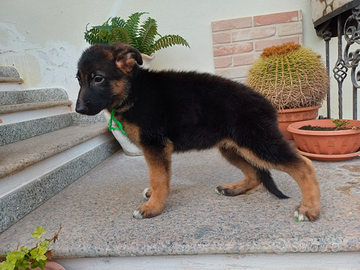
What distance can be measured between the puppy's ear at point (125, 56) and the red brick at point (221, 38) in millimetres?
2395

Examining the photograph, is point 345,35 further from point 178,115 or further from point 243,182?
point 178,115

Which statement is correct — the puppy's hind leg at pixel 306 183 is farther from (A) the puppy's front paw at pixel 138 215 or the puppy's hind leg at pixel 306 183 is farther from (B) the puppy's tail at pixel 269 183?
(A) the puppy's front paw at pixel 138 215

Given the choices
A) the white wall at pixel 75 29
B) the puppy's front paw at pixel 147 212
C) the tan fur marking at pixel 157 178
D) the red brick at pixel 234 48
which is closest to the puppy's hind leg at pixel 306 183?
the tan fur marking at pixel 157 178

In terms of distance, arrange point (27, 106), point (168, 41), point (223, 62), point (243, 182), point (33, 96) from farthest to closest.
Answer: point (33, 96), point (223, 62), point (168, 41), point (27, 106), point (243, 182)

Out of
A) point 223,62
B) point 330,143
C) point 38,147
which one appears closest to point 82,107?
point 38,147

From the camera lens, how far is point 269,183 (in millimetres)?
2057

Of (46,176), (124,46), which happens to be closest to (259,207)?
(124,46)

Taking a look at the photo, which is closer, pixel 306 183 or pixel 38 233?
pixel 38 233

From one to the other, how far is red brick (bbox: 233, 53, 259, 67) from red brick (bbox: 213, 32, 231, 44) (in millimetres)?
292

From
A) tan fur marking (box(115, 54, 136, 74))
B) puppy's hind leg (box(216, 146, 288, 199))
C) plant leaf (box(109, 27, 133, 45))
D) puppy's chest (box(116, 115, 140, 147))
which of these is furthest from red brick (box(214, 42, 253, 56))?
puppy's chest (box(116, 115, 140, 147))

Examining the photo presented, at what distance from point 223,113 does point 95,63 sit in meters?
→ 1.00

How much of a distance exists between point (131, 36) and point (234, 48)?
62.8 inches

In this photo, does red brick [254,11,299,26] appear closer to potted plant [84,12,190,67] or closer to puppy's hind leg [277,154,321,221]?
potted plant [84,12,190,67]

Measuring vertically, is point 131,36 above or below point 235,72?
above
